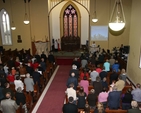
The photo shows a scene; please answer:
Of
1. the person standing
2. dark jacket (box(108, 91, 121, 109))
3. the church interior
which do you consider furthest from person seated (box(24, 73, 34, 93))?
the church interior

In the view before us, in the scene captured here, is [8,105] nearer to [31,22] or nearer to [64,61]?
[64,61]

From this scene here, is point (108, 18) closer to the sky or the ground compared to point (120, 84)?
closer to the sky

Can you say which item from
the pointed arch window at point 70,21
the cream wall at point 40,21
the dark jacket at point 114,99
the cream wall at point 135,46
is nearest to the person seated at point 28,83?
the dark jacket at point 114,99

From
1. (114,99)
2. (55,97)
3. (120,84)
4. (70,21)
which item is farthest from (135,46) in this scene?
(70,21)

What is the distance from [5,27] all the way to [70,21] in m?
6.99

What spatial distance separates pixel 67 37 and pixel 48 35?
10.2ft

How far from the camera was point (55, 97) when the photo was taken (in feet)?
28.3

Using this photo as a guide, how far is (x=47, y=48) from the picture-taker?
16.5 m

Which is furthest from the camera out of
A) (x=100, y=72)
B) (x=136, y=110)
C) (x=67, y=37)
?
(x=67, y=37)

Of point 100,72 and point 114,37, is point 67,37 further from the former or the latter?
point 100,72

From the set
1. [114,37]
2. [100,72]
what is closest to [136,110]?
[100,72]

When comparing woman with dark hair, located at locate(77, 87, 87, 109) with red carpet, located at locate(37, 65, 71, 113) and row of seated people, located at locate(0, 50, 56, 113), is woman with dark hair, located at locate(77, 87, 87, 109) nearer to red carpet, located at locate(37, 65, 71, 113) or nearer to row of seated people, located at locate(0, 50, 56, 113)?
red carpet, located at locate(37, 65, 71, 113)

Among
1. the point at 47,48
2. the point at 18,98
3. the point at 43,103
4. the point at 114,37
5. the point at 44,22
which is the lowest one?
the point at 43,103

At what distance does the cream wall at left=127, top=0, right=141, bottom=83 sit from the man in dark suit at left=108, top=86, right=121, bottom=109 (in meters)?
4.18
